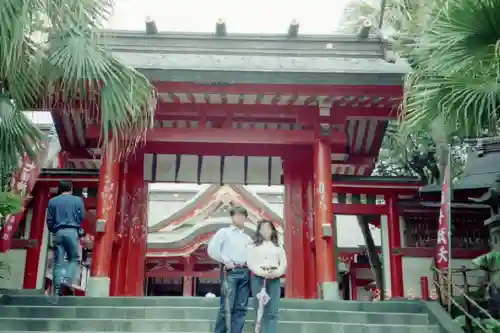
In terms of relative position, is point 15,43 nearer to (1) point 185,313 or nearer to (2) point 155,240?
(1) point 185,313

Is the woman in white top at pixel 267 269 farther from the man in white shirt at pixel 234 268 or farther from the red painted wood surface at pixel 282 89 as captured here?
the red painted wood surface at pixel 282 89

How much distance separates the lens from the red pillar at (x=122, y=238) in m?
10.8

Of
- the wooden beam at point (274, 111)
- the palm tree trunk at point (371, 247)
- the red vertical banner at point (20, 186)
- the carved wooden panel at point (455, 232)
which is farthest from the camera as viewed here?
the palm tree trunk at point (371, 247)

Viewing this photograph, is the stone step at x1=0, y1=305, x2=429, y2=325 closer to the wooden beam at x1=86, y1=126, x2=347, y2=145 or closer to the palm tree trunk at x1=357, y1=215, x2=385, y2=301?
the wooden beam at x1=86, y1=126, x2=347, y2=145

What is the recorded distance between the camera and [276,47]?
36.1 feet

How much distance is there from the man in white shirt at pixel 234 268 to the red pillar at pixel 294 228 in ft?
15.7

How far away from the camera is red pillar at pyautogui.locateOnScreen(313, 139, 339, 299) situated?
9539 mm

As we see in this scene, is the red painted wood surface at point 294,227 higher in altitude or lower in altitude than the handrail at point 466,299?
higher

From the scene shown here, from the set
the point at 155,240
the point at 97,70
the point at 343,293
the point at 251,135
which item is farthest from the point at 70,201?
the point at 343,293

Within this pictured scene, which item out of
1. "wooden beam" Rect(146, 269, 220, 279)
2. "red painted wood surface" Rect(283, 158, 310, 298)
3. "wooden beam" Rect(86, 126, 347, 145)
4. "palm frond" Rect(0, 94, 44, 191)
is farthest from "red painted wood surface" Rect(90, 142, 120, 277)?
"wooden beam" Rect(146, 269, 220, 279)

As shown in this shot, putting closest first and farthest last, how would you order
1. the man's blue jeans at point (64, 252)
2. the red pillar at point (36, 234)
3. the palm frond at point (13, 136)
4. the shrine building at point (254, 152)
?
1. the palm frond at point (13, 136)
2. the man's blue jeans at point (64, 252)
3. the shrine building at point (254, 152)
4. the red pillar at point (36, 234)

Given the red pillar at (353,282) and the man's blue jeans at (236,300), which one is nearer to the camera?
the man's blue jeans at (236,300)

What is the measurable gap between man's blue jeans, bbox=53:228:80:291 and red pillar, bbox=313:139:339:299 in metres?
3.80

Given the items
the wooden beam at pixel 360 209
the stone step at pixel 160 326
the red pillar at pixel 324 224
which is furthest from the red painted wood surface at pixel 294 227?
the stone step at pixel 160 326
